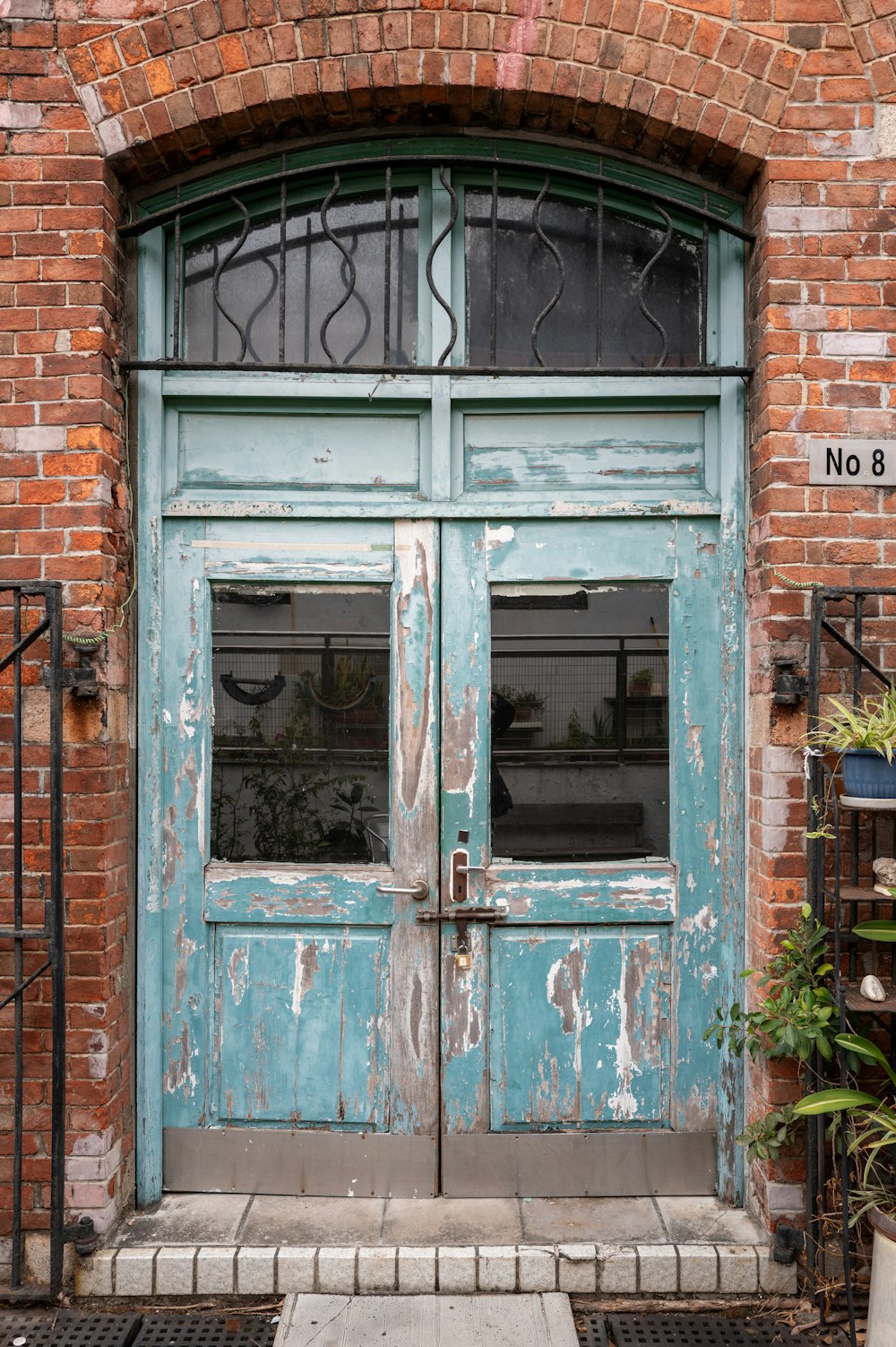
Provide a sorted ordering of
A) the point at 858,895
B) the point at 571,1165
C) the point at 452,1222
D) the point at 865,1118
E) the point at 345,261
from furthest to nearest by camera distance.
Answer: the point at 345,261 < the point at 571,1165 < the point at 452,1222 < the point at 865,1118 < the point at 858,895

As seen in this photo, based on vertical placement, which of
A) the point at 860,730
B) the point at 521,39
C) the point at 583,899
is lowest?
the point at 583,899

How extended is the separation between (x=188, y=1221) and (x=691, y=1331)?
168 centimetres

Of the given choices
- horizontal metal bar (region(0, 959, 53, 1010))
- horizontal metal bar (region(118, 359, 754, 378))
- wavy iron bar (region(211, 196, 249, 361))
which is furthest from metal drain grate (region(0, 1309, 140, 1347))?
wavy iron bar (region(211, 196, 249, 361))

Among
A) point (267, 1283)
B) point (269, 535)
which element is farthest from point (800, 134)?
point (267, 1283)

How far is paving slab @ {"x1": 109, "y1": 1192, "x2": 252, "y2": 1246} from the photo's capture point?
9.99 feet

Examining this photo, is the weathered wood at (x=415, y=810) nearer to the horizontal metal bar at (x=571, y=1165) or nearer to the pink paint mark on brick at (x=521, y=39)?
the horizontal metal bar at (x=571, y=1165)

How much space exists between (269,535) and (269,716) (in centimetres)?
66

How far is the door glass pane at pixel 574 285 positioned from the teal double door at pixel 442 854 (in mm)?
A: 664

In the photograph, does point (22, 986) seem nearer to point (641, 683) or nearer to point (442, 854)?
point (442, 854)

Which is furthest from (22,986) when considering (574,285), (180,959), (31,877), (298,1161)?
(574,285)

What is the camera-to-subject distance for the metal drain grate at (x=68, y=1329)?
276 centimetres

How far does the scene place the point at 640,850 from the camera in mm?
3295

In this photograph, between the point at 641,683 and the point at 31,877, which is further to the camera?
the point at 641,683

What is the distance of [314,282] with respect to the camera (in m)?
3.36
